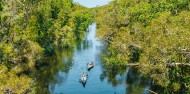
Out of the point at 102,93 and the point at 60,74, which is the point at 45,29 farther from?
the point at 102,93

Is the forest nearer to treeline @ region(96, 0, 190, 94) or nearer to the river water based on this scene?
treeline @ region(96, 0, 190, 94)

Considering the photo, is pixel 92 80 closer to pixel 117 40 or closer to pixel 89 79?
pixel 89 79

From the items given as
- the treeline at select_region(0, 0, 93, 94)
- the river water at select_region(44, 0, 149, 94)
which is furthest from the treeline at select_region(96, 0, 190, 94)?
the treeline at select_region(0, 0, 93, 94)

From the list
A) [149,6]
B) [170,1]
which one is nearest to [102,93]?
[149,6]

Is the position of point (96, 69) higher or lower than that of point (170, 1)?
lower

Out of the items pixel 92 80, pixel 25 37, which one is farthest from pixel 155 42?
pixel 25 37

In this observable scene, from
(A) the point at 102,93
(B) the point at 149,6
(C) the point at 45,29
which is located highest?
(B) the point at 149,6
